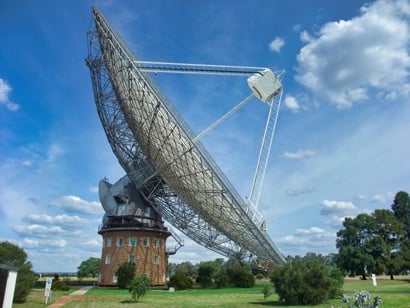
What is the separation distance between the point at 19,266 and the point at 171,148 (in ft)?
45.2

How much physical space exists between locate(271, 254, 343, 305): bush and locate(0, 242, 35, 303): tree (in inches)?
667

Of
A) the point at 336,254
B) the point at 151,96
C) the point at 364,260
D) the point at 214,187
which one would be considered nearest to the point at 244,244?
the point at 214,187

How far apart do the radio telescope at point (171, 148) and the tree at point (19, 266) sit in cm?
1213

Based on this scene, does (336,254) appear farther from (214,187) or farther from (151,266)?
(214,187)

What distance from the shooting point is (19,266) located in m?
26.5

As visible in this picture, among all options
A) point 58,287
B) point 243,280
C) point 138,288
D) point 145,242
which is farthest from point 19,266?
point 243,280

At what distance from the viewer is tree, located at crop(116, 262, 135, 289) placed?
1619 inches

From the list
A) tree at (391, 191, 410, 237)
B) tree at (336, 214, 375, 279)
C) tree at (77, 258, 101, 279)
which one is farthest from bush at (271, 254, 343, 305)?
tree at (77, 258, 101, 279)

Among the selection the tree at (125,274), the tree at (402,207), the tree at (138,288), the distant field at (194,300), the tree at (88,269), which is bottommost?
the distant field at (194,300)

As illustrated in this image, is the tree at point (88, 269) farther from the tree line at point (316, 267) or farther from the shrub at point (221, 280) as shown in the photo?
the shrub at point (221, 280)

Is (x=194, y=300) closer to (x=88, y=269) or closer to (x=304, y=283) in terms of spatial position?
(x=304, y=283)

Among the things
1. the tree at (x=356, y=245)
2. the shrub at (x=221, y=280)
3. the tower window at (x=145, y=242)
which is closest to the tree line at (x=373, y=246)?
the tree at (x=356, y=245)

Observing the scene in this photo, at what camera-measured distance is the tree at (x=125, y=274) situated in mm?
41125

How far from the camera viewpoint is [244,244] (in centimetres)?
3675
